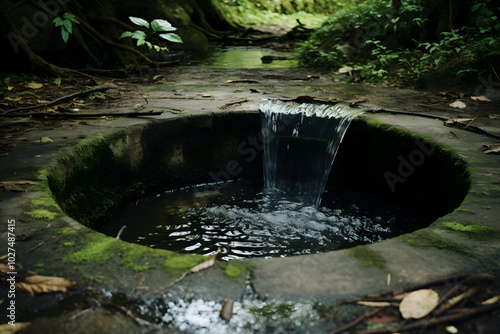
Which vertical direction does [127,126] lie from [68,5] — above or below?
below

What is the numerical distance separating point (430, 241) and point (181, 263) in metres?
1.04

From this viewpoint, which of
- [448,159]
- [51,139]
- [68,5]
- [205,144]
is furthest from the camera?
[68,5]

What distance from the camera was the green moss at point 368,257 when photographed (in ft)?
5.27

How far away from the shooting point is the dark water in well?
2965mm

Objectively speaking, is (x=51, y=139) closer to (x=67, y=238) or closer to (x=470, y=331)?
(x=67, y=238)

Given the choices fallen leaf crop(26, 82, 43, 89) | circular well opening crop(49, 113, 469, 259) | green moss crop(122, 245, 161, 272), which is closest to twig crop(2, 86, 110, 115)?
fallen leaf crop(26, 82, 43, 89)

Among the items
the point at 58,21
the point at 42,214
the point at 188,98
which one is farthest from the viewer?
the point at 58,21

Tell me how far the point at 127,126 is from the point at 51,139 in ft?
1.97

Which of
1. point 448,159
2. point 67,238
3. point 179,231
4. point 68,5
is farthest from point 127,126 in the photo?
point 68,5

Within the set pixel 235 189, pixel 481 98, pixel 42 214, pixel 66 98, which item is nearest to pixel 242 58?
pixel 66 98

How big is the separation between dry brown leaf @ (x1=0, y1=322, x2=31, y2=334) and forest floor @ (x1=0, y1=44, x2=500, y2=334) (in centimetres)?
111

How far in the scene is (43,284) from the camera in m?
1.48

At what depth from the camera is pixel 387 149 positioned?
11.6 feet

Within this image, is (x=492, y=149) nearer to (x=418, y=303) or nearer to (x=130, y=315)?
(x=418, y=303)
